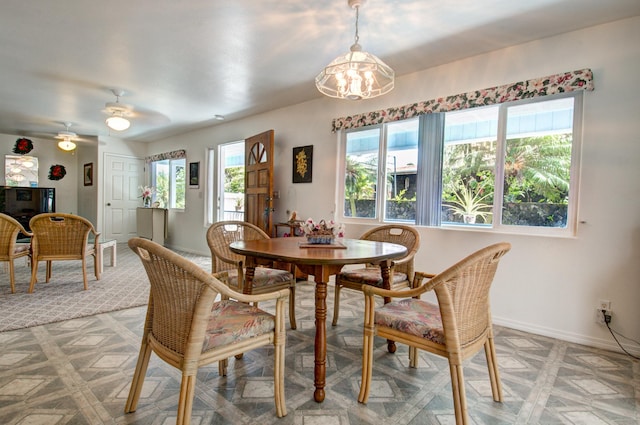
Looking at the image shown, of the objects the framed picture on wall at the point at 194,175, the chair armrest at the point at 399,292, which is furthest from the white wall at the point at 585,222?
the framed picture on wall at the point at 194,175

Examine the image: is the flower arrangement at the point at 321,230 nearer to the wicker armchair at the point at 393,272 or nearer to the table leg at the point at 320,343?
the wicker armchair at the point at 393,272

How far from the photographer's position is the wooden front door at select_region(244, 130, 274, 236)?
427 cm

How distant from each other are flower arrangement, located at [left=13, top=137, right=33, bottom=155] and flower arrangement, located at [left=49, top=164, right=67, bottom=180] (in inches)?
23.6

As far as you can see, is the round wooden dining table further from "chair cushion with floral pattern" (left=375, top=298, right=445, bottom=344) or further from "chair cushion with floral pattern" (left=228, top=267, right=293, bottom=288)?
"chair cushion with floral pattern" (left=228, top=267, right=293, bottom=288)

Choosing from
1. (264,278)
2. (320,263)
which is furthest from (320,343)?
(264,278)

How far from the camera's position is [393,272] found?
2250 mm

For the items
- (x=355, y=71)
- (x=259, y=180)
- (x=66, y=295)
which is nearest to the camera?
(x=355, y=71)

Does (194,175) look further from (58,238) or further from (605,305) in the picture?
(605,305)

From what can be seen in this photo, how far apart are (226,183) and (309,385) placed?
15.1 ft

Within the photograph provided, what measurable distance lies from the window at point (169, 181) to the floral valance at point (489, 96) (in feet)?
14.9

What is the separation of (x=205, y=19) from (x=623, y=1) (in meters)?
2.86

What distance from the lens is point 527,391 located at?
1.75 metres

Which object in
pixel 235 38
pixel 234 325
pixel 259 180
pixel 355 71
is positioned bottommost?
pixel 234 325

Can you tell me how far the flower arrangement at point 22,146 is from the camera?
6648 millimetres
